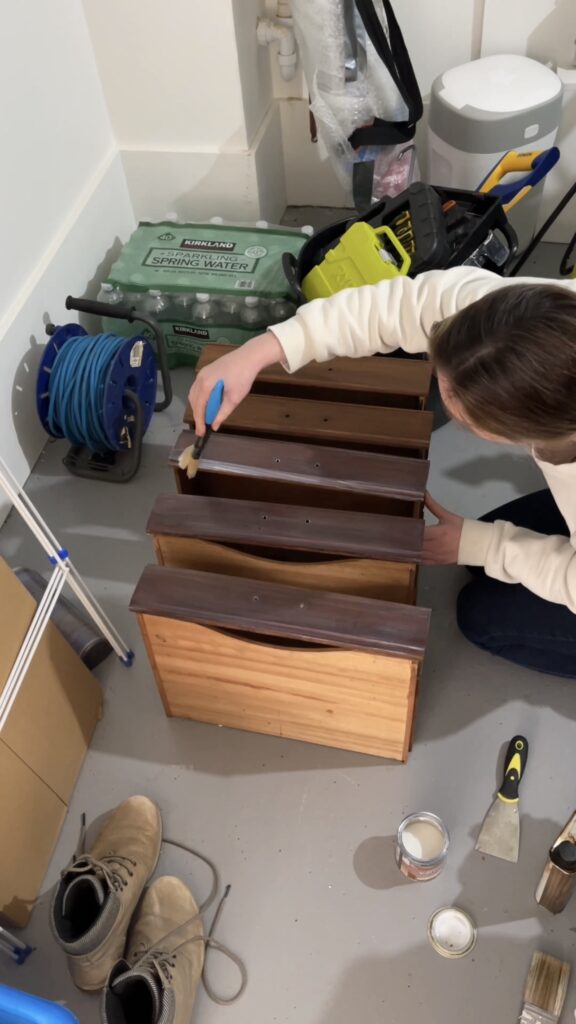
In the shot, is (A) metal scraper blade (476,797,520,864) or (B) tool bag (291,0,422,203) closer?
(A) metal scraper blade (476,797,520,864)

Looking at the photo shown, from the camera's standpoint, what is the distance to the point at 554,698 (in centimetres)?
152

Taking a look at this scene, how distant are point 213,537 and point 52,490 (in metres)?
0.82

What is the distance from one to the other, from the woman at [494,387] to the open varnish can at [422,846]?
37 centimetres

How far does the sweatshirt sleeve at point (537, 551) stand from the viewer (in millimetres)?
1162

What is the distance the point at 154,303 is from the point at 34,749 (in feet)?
3.97

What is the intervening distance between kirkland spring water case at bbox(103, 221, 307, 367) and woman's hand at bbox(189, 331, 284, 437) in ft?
2.54

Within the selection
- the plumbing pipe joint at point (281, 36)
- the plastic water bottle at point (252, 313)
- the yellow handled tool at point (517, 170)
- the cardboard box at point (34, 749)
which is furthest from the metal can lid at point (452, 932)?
the plumbing pipe joint at point (281, 36)

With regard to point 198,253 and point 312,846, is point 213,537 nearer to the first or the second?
point 312,846

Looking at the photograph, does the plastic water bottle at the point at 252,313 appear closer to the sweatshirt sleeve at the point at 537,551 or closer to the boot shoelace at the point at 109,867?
the sweatshirt sleeve at the point at 537,551

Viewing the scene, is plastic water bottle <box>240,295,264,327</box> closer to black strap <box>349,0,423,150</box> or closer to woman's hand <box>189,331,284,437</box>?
black strap <box>349,0,423,150</box>

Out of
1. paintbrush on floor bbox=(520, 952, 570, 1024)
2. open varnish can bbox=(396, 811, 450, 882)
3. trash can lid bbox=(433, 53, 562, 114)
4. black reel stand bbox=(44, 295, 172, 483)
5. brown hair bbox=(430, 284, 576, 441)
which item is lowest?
paintbrush on floor bbox=(520, 952, 570, 1024)

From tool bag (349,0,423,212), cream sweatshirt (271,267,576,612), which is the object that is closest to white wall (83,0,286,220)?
tool bag (349,0,423,212)

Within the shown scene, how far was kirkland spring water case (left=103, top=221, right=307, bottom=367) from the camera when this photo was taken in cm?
204

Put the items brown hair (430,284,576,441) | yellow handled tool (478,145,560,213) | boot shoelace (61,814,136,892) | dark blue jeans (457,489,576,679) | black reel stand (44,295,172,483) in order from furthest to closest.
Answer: yellow handled tool (478,145,560,213), black reel stand (44,295,172,483), dark blue jeans (457,489,576,679), boot shoelace (61,814,136,892), brown hair (430,284,576,441)
